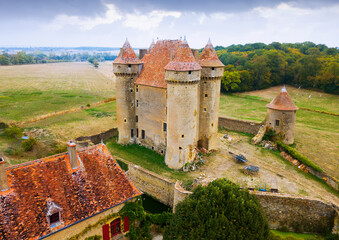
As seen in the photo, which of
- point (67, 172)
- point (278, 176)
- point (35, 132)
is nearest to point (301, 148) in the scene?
point (278, 176)

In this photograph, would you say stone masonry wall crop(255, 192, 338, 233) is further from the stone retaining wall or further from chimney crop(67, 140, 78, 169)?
the stone retaining wall

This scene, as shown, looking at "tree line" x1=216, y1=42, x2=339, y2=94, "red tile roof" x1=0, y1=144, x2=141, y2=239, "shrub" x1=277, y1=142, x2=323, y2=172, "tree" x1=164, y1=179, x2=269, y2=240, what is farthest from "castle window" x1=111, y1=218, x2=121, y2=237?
"tree line" x1=216, y1=42, x2=339, y2=94

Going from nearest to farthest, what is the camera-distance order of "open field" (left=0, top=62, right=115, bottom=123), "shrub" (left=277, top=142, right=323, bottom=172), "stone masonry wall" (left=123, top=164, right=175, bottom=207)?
"stone masonry wall" (left=123, top=164, right=175, bottom=207)
"shrub" (left=277, top=142, right=323, bottom=172)
"open field" (left=0, top=62, right=115, bottom=123)

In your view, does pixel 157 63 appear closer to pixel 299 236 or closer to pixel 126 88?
pixel 126 88

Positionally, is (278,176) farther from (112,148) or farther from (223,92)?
(223,92)

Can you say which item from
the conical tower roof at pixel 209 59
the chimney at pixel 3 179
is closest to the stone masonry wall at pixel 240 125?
the conical tower roof at pixel 209 59
